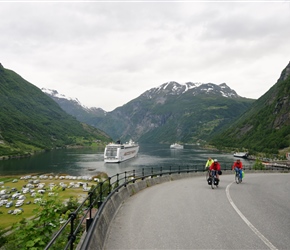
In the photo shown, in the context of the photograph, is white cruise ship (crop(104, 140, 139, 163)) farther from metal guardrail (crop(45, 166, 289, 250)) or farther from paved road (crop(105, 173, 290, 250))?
paved road (crop(105, 173, 290, 250))

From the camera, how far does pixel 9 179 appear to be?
6544cm

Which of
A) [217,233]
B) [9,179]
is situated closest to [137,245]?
[217,233]

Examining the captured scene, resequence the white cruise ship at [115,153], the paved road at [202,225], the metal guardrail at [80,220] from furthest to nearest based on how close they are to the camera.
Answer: the white cruise ship at [115,153]
the paved road at [202,225]
the metal guardrail at [80,220]

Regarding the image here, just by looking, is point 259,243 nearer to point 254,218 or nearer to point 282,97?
point 254,218

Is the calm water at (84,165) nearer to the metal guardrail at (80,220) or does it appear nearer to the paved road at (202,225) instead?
the paved road at (202,225)

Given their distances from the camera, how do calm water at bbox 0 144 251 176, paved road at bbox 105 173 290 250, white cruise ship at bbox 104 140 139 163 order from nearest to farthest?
paved road at bbox 105 173 290 250 → calm water at bbox 0 144 251 176 → white cruise ship at bbox 104 140 139 163

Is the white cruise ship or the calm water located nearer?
the calm water

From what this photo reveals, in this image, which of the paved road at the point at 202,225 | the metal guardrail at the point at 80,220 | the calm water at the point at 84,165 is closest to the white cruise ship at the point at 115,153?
the calm water at the point at 84,165

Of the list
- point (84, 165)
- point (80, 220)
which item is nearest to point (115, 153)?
point (84, 165)

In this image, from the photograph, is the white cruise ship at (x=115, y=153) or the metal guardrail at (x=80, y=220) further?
the white cruise ship at (x=115, y=153)

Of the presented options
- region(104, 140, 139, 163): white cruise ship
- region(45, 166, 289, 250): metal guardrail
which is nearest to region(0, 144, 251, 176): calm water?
region(104, 140, 139, 163): white cruise ship

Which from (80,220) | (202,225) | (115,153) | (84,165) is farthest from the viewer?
(115,153)

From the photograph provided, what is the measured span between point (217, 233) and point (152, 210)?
4.20 metres

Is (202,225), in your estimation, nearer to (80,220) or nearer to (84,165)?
(80,220)
